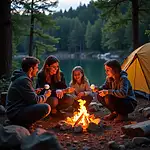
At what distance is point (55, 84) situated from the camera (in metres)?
5.19

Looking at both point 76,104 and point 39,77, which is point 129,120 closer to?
point 76,104

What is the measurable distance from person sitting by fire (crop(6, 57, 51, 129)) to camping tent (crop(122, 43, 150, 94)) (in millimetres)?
3648

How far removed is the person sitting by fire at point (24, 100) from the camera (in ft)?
12.5

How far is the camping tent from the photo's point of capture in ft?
22.2

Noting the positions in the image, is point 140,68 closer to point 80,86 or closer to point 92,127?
point 80,86

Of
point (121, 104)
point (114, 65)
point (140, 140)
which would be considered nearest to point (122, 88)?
point (121, 104)

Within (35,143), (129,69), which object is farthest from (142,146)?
(129,69)

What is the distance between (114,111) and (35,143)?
2304mm

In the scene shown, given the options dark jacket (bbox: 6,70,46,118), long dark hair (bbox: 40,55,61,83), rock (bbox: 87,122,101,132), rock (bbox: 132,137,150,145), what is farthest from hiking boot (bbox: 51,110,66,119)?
rock (bbox: 132,137,150,145)

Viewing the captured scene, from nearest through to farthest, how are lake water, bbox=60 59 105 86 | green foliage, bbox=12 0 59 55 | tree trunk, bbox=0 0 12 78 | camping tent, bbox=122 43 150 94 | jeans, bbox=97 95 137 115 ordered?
jeans, bbox=97 95 137 115 → camping tent, bbox=122 43 150 94 → tree trunk, bbox=0 0 12 78 → green foliage, bbox=12 0 59 55 → lake water, bbox=60 59 105 86

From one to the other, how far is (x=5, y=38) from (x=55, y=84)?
9.23ft

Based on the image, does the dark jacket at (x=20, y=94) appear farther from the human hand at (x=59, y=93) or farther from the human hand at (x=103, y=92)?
the human hand at (x=103, y=92)

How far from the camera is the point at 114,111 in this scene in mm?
4934

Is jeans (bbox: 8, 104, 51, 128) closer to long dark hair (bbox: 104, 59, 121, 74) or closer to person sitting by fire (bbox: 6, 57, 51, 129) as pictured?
person sitting by fire (bbox: 6, 57, 51, 129)
